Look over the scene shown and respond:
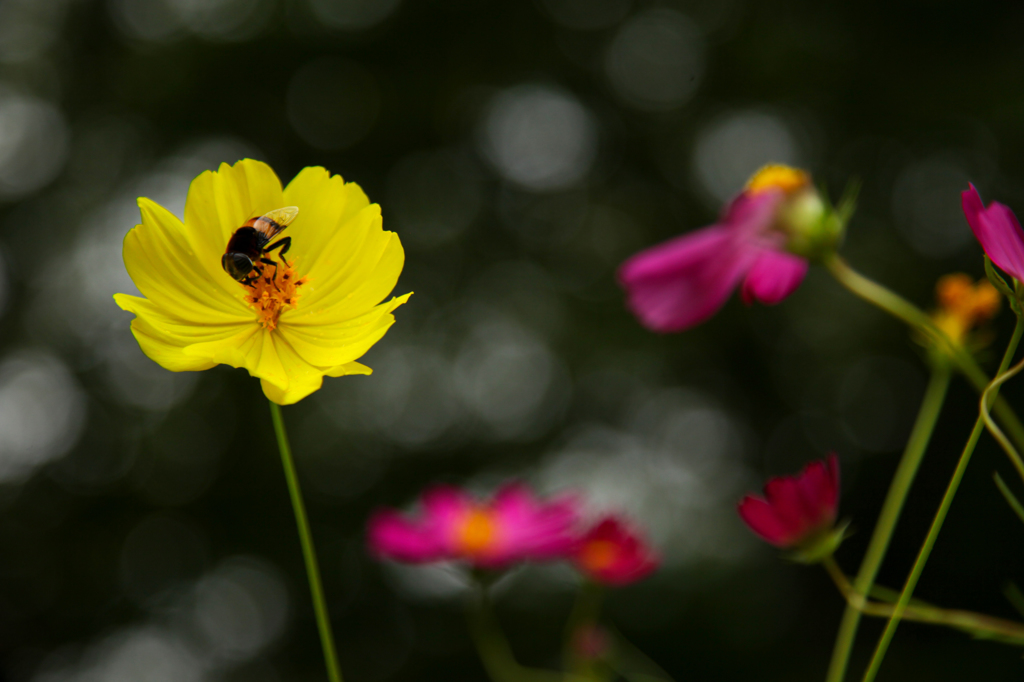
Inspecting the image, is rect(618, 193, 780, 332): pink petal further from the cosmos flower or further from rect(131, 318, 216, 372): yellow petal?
rect(131, 318, 216, 372): yellow petal

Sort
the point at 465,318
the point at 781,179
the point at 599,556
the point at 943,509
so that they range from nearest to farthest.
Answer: the point at 943,509 → the point at 781,179 → the point at 599,556 → the point at 465,318

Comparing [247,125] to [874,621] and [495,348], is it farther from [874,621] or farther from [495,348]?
Result: [874,621]

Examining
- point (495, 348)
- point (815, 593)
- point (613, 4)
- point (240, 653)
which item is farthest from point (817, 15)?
point (240, 653)

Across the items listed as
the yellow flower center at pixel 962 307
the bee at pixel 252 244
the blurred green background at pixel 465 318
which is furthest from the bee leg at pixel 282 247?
the blurred green background at pixel 465 318

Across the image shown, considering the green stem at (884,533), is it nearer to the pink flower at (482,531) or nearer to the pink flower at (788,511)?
the pink flower at (788,511)

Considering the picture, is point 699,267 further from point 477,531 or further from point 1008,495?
point 477,531

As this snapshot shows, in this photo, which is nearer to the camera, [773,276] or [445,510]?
[773,276]

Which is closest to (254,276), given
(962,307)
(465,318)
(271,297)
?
(271,297)
